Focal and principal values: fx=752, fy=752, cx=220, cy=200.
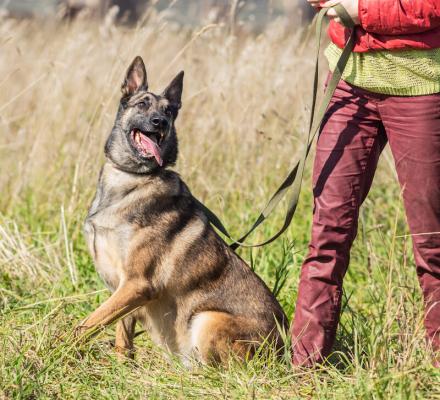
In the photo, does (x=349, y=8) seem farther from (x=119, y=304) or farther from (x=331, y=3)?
(x=119, y=304)

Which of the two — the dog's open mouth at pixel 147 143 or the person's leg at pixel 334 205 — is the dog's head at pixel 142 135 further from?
the person's leg at pixel 334 205

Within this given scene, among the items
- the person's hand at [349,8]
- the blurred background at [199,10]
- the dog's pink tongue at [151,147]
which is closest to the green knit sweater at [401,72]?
the person's hand at [349,8]

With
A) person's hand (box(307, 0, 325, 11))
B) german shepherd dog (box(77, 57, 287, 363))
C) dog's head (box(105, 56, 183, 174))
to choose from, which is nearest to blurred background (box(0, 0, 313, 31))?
dog's head (box(105, 56, 183, 174))

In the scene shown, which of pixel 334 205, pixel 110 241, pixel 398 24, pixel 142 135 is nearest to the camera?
pixel 398 24

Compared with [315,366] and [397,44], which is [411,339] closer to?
[315,366]

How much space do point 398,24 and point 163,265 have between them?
61.8 inches

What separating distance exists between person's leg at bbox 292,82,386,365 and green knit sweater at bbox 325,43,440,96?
87 mm

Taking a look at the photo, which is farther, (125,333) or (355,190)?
(125,333)

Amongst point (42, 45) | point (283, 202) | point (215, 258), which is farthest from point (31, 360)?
point (42, 45)

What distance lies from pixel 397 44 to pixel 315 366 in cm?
143

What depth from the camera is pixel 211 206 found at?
5648mm

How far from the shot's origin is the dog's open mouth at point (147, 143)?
3.81m

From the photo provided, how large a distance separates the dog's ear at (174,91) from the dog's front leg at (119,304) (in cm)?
113

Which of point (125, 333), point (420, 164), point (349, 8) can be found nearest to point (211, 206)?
point (125, 333)
